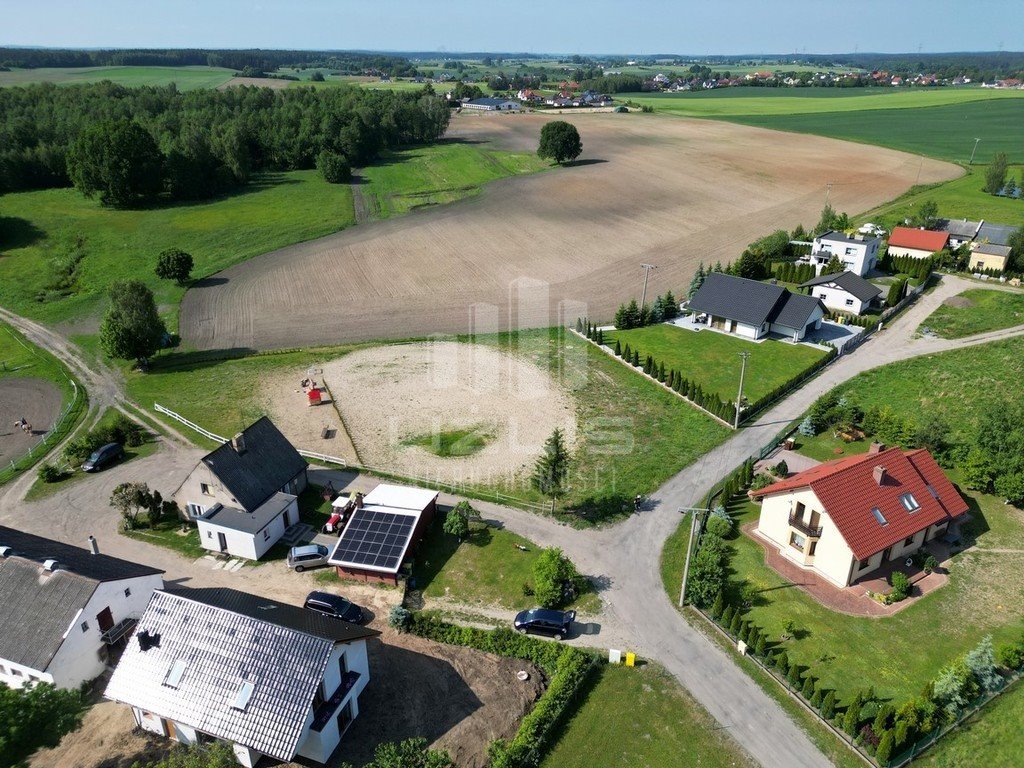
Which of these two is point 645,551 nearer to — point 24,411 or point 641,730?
point 641,730

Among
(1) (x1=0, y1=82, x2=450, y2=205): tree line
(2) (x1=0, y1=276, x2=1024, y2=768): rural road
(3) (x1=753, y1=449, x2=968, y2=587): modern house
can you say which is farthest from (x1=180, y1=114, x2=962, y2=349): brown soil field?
(3) (x1=753, y1=449, x2=968, y2=587): modern house

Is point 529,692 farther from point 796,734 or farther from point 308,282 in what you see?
point 308,282

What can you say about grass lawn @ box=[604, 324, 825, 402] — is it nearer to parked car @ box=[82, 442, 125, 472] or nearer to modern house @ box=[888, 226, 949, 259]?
modern house @ box=[888, 226, 949, 259]

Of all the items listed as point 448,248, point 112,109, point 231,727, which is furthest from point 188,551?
point 112,109

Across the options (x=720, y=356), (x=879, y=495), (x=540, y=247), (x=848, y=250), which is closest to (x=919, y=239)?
(x=848, y=250)

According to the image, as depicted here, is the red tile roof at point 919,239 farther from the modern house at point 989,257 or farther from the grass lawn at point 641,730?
the grass lawn at point 641,730
